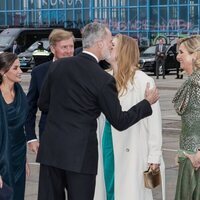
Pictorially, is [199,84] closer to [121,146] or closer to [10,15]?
[121,146]

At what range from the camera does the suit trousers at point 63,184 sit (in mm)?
5129

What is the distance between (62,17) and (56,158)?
47.4 meters

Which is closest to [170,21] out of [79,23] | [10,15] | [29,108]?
[79,23]

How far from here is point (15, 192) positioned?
652 centimetres

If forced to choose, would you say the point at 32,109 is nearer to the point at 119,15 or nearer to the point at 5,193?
the point at 5,193

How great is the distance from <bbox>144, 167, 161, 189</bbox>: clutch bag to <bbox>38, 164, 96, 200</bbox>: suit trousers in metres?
0.81

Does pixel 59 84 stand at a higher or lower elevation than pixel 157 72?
higher

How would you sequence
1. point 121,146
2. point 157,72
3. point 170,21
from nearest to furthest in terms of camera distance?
point 121,146, point 157,72, point 170,21

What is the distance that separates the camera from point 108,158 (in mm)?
6160

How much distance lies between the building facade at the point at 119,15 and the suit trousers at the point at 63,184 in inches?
1563

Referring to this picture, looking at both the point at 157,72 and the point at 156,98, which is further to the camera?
the point at 157,72

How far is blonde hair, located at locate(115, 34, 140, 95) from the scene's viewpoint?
5.91 m

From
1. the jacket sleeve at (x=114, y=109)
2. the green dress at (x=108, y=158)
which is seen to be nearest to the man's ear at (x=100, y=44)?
the jacket sleeve at (x=114, y=109)

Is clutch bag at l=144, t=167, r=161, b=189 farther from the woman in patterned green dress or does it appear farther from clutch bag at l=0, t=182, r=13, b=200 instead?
clutch bag at l=0, t=182, r=13, b=200
